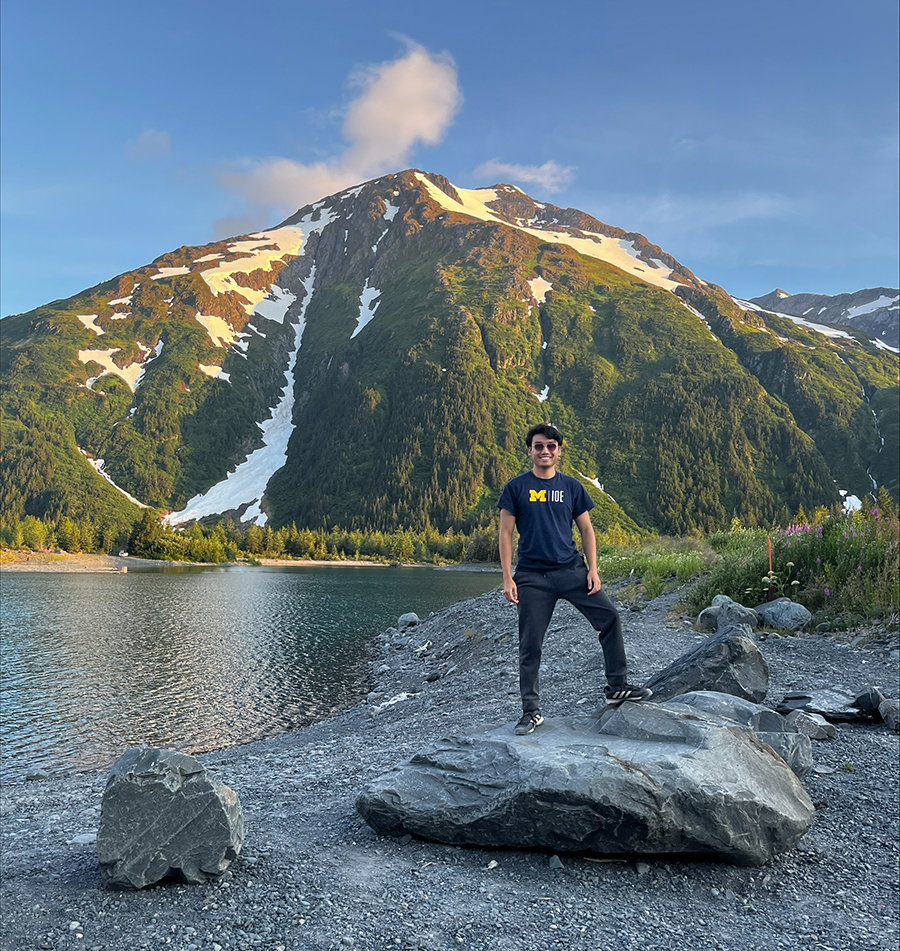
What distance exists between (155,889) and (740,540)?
27.8 metres

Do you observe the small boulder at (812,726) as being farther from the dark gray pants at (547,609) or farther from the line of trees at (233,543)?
the line of trees at (233,543)

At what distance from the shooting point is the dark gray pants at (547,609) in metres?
7.21

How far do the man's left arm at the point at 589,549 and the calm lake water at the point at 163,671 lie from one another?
13.0 metres

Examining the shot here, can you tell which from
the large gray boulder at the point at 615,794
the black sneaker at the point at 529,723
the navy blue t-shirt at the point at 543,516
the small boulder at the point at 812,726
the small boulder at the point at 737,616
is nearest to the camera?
the large gray boulder at the point at 615,794

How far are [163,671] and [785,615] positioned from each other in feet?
73.2

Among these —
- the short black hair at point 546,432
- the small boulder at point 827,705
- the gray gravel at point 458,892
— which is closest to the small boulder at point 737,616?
the small boulder at point 827,705

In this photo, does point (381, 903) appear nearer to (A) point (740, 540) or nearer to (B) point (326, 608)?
(A) point (740, 540)

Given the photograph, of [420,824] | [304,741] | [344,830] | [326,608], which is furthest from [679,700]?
[326,608]

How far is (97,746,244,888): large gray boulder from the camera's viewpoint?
5.28m

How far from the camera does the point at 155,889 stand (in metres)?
5.27

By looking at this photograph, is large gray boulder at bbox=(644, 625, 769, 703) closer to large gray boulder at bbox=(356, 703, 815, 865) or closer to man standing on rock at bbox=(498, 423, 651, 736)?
man standing on rock at bbox=(498, 423, 651, 736)

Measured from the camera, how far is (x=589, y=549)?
7.67 m

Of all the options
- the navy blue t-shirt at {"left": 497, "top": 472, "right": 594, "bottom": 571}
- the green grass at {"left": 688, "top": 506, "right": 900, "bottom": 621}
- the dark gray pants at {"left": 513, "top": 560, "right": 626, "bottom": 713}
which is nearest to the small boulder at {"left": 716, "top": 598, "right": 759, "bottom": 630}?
the green grass at {"left": 688, "top": 506, "right": 900, "bottom": 621}

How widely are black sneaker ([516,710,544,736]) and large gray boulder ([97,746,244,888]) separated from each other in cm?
295
